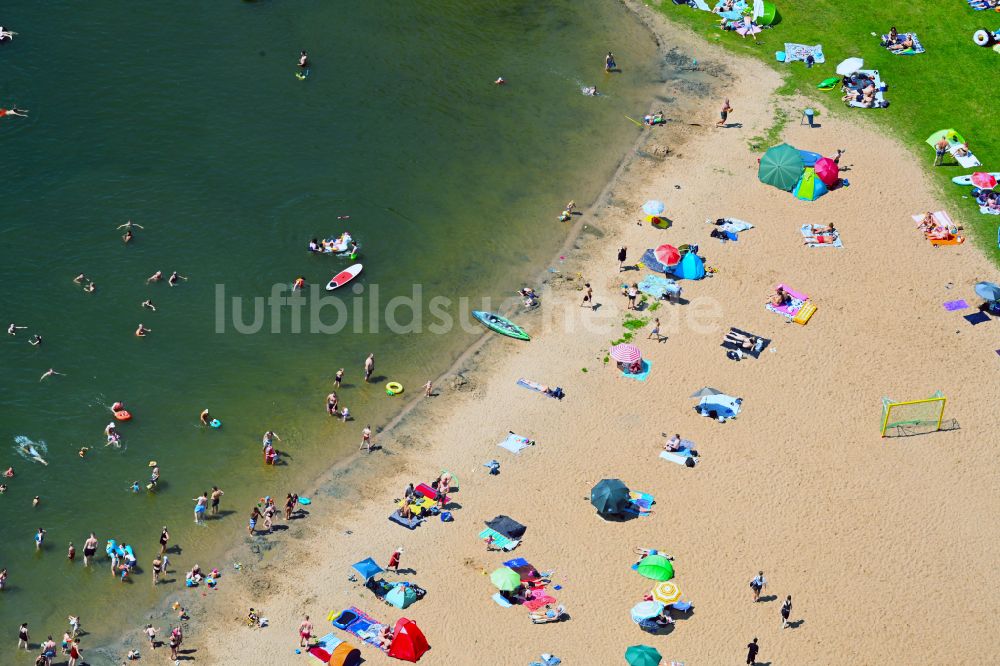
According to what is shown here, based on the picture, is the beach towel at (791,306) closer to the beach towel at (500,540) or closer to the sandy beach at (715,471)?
the sandy beach at (715,471)

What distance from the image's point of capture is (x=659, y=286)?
73438 mm

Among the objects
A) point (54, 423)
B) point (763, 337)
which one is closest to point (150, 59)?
point (54, 423)

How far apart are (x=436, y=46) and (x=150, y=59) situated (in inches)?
704

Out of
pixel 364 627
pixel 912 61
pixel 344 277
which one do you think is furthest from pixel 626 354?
pixel 912 61

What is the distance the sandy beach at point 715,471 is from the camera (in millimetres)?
57562

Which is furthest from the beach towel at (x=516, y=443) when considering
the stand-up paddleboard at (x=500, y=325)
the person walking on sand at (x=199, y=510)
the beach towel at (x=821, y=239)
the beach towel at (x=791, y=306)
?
the beach towel at (x=821, y=239)

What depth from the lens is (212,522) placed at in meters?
63.1

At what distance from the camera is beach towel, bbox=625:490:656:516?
2434 inches

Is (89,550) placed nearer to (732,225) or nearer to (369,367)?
(369,367)

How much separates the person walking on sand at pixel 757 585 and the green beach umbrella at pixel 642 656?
5384 millimetres

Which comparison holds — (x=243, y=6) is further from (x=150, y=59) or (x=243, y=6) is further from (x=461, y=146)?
(x=461, y=146)

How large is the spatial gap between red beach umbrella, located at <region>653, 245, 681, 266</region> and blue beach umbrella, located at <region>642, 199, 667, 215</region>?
4.09 m

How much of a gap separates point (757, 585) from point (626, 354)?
1493 centimetres

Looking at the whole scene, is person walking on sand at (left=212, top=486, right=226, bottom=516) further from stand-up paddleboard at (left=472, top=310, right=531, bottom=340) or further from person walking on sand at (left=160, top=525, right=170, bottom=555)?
stand-up paddleboard at (left=472, top=310, right=531, bottom=340)
